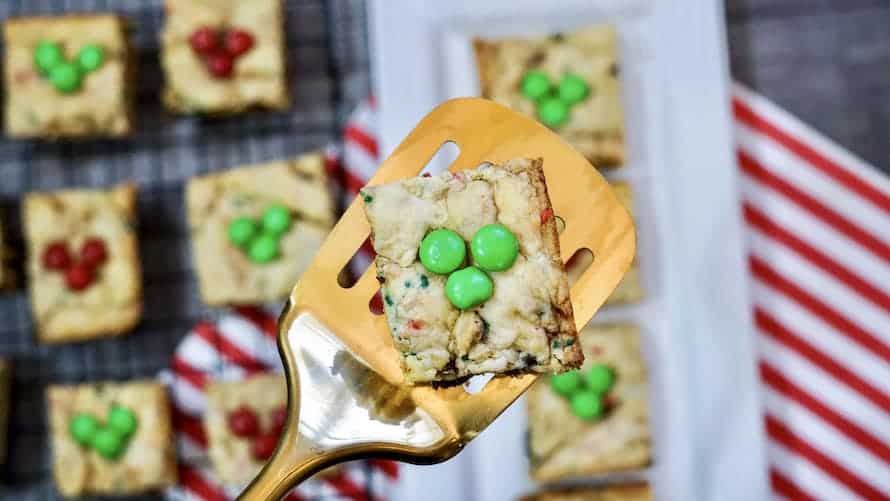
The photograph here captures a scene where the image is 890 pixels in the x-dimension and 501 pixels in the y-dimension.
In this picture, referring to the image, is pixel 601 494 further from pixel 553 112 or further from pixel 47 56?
pixel 47 56

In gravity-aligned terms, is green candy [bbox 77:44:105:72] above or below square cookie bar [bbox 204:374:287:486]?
above

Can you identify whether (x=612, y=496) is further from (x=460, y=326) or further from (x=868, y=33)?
(x=868, y=33)

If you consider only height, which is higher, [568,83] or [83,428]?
[568,83]

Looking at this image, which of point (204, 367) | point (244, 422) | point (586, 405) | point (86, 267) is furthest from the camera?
point (204, 367)

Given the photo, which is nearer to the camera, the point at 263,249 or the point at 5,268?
the point at 263,249

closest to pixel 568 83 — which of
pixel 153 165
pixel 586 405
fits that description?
pixel 586 405

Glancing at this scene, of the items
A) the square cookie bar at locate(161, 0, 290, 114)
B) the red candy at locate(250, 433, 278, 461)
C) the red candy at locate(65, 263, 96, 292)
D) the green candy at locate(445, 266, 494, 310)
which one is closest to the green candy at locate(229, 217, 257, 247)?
the square cookie bar at locate(161, 0, 290, 114)

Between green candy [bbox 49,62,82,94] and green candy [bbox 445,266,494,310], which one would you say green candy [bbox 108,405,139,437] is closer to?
green candy [bbox 49,62,82,94]
